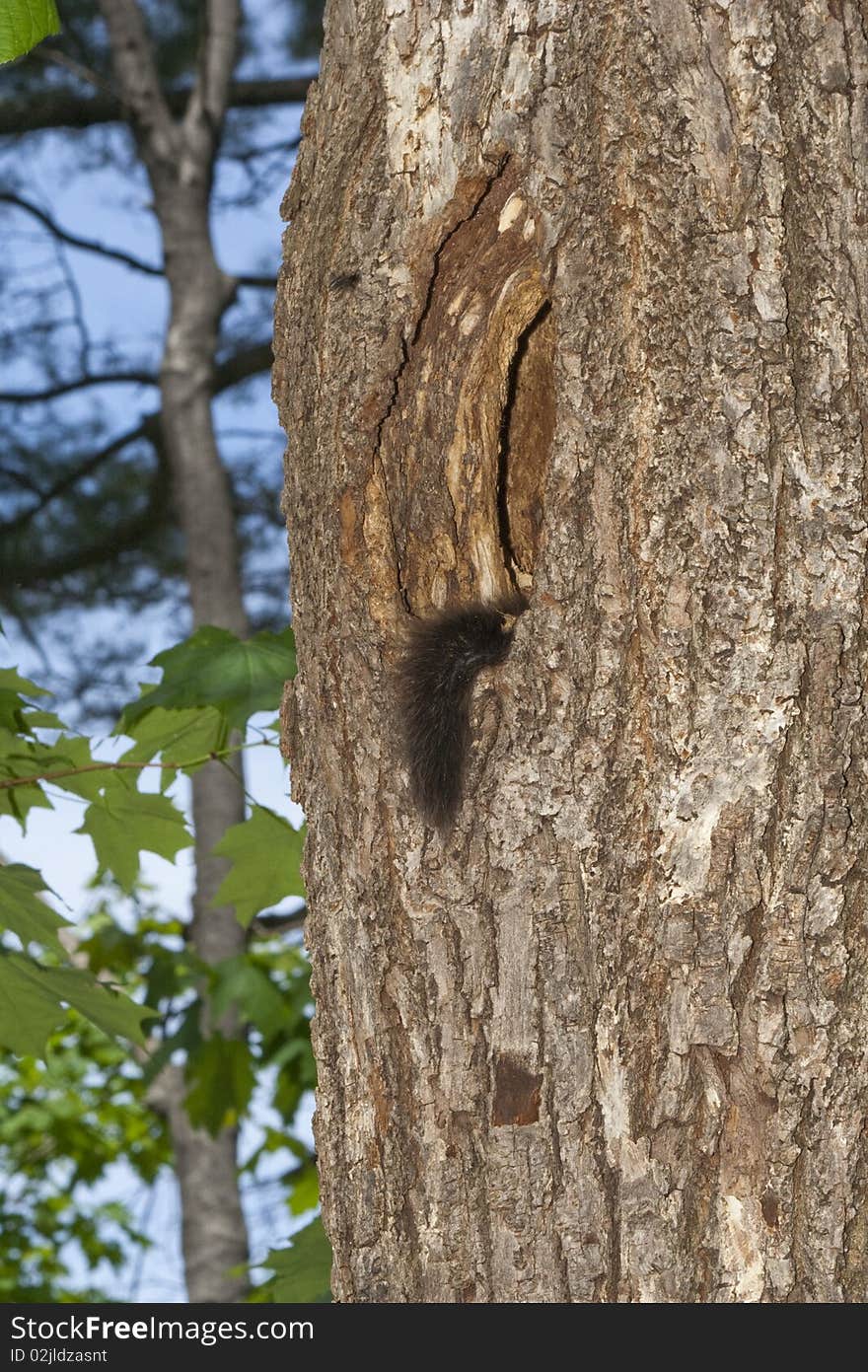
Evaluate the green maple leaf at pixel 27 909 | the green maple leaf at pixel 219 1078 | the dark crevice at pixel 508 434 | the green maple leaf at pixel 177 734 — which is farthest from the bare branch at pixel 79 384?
the dark crevice at pixel 508 434

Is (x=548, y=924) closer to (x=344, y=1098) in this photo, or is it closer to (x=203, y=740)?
(x=344, y=1098)

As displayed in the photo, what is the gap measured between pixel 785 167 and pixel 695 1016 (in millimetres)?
570

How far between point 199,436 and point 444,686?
3.73 metres

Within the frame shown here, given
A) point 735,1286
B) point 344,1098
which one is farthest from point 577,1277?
point 344,1098

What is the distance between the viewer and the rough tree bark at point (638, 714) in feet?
2.71

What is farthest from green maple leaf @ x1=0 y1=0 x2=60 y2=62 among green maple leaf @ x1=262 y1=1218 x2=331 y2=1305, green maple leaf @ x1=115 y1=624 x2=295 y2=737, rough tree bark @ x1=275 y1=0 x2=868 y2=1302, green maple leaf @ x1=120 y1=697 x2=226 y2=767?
green maple leaf @ x1=262 y1=1218 x2=331 y2=1305

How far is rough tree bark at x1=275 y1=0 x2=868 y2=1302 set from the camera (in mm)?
825

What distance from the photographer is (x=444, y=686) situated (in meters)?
0.92

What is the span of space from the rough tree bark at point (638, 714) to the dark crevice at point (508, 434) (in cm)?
4

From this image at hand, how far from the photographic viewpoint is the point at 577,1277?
84 cm

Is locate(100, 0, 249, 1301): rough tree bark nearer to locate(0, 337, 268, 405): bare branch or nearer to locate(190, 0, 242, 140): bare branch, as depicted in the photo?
locate(190, 0, 242, 140): bare branch

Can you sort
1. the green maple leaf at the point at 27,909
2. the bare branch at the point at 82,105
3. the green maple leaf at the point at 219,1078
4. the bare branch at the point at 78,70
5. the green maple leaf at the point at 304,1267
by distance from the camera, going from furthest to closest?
the bare branch at the point at 82,105 → the bare branch at the point at 78,70 → the green maple leaf at the point at 219,1078 → the green maple leaf at the point at 304,1267 → the green maple leaf at the point at 27,909

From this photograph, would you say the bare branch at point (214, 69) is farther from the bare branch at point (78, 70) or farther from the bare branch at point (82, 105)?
the bare branch at point (78, 70)

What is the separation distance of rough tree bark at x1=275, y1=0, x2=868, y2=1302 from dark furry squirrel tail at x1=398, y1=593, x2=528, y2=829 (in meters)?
0.02
